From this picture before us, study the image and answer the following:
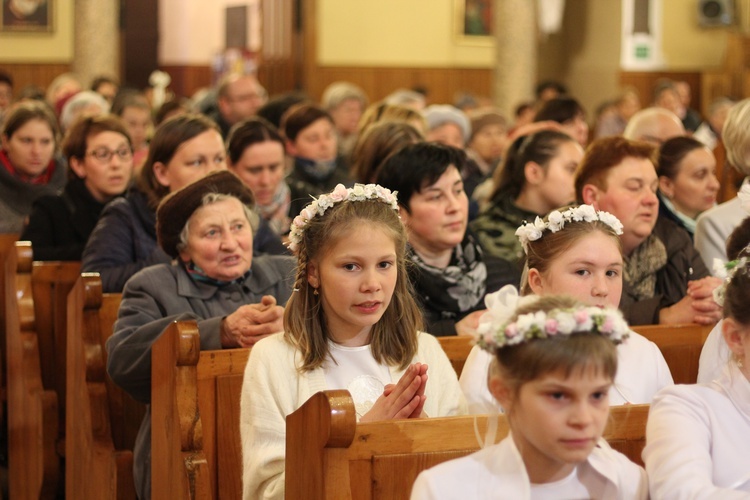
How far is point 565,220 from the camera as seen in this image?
3.03 metres

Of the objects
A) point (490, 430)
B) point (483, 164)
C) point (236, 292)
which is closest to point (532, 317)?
point (490, 430)

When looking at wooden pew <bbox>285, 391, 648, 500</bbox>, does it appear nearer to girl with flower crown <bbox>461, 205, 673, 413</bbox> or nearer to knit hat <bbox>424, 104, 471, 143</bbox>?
girl with flower crown <bbox>461, 205, 673, 413</bbox>

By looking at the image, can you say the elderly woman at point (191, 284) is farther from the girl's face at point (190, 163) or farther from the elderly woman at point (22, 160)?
the elderly woman at point (22, 160)

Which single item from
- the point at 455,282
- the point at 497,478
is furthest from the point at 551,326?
the point at 455,282

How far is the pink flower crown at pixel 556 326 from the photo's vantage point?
2.04 meters

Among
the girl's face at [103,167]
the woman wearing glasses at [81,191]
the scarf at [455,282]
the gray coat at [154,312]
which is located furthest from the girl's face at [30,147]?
the scarf at [455,282]

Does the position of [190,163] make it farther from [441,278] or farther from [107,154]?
[441,278]

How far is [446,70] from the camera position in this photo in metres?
16.2

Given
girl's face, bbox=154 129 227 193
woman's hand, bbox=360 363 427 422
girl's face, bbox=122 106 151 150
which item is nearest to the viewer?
woman's hand, bbox=360 363 427 422

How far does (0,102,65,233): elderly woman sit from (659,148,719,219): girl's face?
3.44 m

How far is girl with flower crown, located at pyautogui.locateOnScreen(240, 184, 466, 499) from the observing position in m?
2.85

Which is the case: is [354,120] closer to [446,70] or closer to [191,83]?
[446,70]

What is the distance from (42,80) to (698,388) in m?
14.8

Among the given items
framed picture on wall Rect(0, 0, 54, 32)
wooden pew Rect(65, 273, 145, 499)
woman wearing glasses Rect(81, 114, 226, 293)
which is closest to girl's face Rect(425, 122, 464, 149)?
woman wearing glasses Rect(81, 114, 226, 293)
